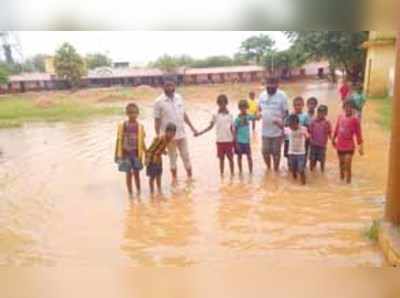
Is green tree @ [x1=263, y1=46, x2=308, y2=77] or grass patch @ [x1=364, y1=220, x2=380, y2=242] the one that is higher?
green tree @ [x1=263, y1=46, x2=308, y2=77]

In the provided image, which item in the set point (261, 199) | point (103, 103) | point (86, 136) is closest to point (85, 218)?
point (261, 199)

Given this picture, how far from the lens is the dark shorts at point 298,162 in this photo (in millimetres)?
5477

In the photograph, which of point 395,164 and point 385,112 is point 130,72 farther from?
point 395,164

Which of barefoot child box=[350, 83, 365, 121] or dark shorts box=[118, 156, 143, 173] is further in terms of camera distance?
barefoot child box=[350, 83, 365, 121]

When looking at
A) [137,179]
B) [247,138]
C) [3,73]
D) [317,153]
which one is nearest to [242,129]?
[247,138]

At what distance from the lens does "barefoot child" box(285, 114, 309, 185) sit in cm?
535

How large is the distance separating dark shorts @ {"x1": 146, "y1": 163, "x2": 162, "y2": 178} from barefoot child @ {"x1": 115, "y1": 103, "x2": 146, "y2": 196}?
0.13 m

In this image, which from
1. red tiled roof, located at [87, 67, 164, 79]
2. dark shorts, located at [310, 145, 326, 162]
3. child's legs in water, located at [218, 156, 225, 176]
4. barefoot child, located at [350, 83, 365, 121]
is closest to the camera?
dark shorts, located at [310, 145, 326, 162]

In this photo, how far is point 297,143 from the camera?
539 centimetres

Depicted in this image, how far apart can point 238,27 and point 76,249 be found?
302cm

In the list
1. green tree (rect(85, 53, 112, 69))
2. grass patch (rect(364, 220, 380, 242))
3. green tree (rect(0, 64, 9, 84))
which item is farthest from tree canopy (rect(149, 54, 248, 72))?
grass patch (rect(364, 220, 380, 242))

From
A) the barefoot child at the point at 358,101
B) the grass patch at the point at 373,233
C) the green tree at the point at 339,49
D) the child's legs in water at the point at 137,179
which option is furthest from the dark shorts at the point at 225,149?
the green tree at the point at 339,49

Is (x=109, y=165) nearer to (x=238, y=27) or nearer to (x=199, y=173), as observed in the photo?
(x=199, y=173)

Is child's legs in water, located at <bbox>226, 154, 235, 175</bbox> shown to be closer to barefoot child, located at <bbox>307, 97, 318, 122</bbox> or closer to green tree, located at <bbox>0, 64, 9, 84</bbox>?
barefoot child, located at <bbox>307, 97, 318, 122</bbox>
